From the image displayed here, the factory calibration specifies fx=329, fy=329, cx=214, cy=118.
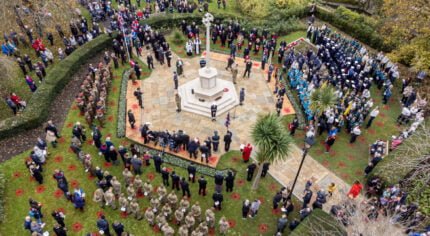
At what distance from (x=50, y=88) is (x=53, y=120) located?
2.39 meters

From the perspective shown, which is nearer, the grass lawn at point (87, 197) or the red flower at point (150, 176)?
the grass lawn at point (87, 197)

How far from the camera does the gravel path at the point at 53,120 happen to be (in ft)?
61.2

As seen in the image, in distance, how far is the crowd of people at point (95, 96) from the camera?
19.6m

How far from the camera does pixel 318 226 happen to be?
1359 cm

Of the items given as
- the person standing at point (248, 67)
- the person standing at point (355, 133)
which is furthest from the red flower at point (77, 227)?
the person standing at point (355, 133)

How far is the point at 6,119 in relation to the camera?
19469 millimetres

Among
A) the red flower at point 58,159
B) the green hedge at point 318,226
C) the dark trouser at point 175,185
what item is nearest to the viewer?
the green hedge at point 318,226

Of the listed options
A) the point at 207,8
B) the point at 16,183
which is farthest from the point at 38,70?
the point at 207,8

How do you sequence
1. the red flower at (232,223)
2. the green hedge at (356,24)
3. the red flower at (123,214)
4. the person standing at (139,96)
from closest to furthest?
the red flower at (232,223), the red flower at (123,214), the person standing at (139,96), the green hedge at (356,24)

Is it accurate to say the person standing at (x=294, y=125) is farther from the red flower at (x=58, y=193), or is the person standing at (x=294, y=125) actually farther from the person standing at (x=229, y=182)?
the red flower at (x=58, y=193)

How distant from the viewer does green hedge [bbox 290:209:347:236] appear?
13.1 meters

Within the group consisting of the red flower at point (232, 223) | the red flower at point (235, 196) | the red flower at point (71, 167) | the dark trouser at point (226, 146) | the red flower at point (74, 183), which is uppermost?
the dark trouser at point (226, 146)

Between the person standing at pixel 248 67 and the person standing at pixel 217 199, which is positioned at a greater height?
the person standing at pixel 248 67

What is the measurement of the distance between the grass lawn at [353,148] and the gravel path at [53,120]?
15.0 meters
